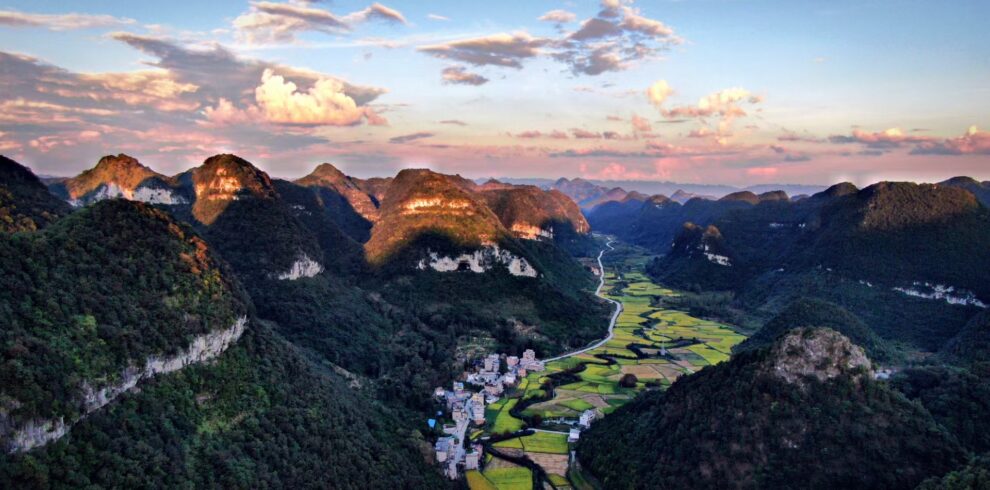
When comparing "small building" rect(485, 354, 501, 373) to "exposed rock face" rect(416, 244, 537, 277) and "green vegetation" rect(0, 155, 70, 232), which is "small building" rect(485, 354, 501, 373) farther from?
"green vegetation" rect(0, 155, 70, 232)

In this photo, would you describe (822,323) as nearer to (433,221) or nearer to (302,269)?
(433,221)

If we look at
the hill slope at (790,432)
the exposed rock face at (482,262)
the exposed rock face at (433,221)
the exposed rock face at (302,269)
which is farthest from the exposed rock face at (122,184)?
the hill slope at (790,432)

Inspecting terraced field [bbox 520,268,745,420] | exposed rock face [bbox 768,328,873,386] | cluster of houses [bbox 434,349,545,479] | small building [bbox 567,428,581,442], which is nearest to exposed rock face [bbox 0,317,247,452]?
cluster of houses [bbox 434,349,545,479]

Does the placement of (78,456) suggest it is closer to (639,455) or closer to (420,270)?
(639,455)

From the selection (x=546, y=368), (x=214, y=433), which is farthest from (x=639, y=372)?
(x=214, y=433)

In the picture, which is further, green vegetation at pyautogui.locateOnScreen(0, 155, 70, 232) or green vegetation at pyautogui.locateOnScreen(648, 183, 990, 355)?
green vegetation at pyautogui.locateOnScreen(648, 183, 990, 355)

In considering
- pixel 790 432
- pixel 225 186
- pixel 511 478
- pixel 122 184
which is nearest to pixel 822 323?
pixel 790 432
